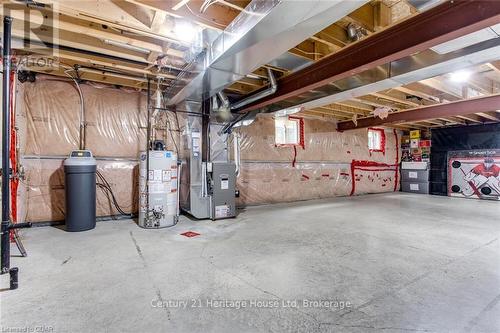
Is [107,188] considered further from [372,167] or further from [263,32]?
[372,167]

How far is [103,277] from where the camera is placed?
2020 mm

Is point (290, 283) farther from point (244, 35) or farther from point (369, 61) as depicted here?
point (369, 61)

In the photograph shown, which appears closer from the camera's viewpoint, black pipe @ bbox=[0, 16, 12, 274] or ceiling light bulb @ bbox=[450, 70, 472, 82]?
black pipe @ bbox=[0, 16, 12, 274]

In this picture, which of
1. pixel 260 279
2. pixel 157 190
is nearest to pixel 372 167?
pixel 157 190

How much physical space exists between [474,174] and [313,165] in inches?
189

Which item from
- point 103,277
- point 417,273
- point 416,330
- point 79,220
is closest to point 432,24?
point 417,273

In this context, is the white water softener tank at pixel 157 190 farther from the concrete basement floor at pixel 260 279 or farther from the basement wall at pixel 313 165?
the basement wall at pixel 313 165

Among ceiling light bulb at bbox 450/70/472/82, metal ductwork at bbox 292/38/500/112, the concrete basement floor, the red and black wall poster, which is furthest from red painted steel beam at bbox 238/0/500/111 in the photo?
the red and black wall poster

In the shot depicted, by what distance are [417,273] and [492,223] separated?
3.07m

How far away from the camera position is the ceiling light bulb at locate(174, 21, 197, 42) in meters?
2.32

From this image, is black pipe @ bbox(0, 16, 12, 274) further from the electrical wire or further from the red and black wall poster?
the red and black wall poster

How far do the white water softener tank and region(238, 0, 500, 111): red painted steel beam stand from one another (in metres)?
2.26

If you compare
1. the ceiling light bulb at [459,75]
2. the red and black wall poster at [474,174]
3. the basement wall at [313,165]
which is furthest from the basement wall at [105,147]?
the red and black wall poster at [474,174]

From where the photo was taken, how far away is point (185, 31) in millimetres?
2398
